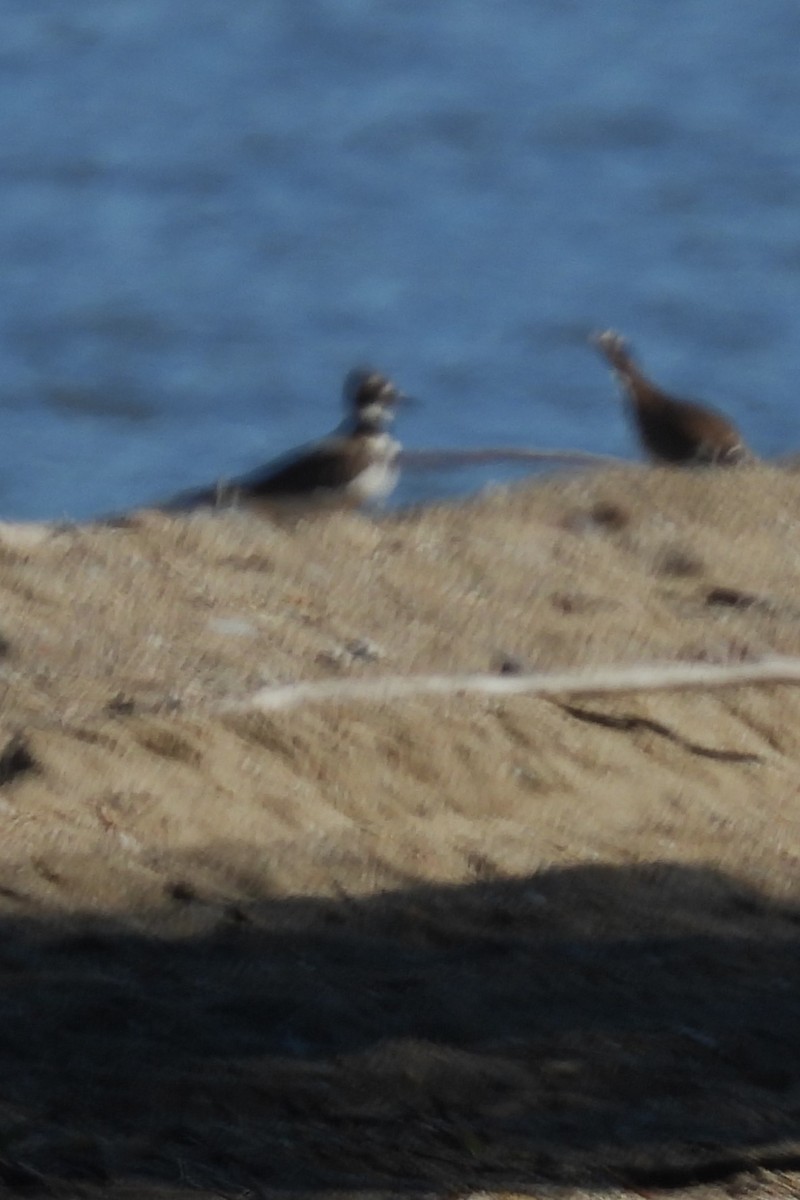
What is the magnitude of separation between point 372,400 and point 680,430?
1.42 metres

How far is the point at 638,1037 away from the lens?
17.3 feet

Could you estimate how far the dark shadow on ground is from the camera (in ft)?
14.7

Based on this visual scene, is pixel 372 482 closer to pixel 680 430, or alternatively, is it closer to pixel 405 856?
pixel 680 430

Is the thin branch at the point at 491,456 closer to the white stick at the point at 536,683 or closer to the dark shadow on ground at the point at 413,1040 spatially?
the white stick at the point at 536,683

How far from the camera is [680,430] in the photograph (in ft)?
41.9

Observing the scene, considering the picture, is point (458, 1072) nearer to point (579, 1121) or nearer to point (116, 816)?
point (579, 1121)

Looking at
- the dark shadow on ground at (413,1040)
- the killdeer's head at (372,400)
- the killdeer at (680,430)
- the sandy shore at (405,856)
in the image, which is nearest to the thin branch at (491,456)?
the sandy shore at (405,856)

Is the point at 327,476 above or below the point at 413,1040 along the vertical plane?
above

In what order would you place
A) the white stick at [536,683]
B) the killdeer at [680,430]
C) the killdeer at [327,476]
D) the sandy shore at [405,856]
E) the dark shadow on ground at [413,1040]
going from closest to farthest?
the dark shadow on ground at [413,1040], the sandy shore at [405,856], the white stick at [536,683], the killdeer at [327,476], the killdeer at [680,430]

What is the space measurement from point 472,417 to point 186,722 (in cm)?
1563

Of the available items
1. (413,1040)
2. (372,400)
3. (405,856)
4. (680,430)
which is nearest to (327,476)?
(372,400)

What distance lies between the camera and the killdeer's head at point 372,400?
41.5 feet

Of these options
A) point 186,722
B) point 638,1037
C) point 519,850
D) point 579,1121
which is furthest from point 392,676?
point 579,1121

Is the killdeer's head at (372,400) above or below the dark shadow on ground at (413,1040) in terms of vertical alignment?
above
